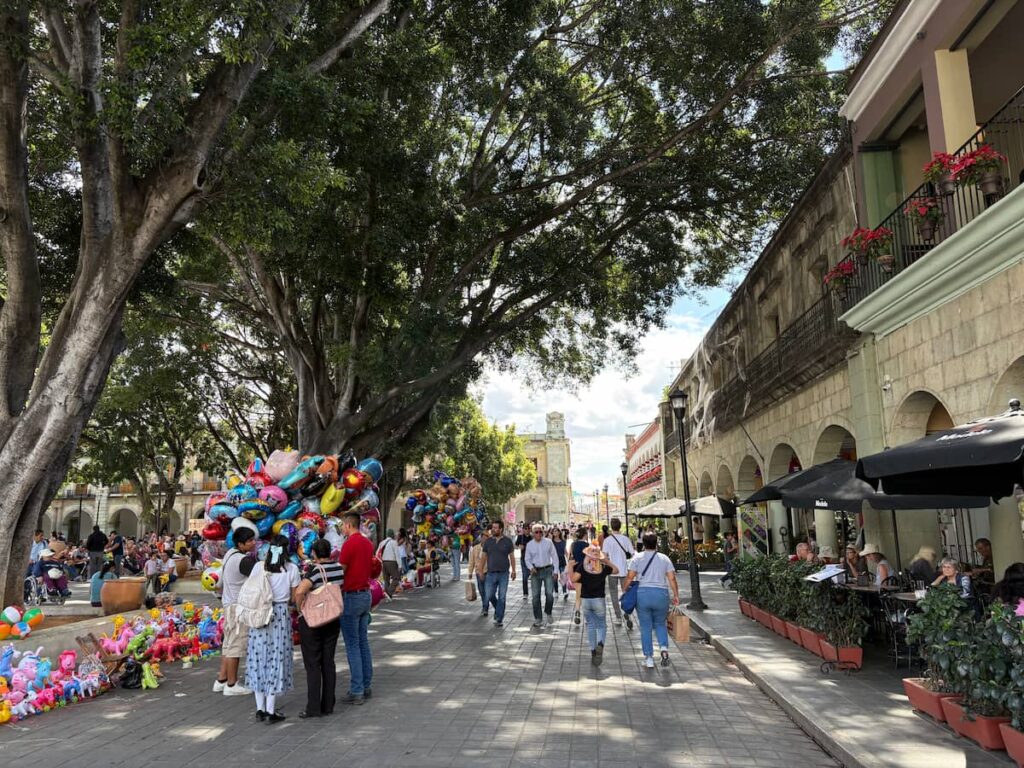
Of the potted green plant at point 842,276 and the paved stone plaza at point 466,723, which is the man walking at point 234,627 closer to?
the paved stone plaza at point 466,723

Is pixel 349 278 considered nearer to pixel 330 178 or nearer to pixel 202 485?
pixel 330 178

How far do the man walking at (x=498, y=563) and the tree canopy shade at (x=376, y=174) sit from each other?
4091 mm

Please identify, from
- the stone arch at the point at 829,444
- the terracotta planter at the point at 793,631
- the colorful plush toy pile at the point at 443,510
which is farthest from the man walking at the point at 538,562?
the colorful plush toy pile at the point at 443,510

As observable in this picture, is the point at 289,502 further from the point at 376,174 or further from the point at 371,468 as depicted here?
the point at 376,174

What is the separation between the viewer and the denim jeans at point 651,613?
8.52m

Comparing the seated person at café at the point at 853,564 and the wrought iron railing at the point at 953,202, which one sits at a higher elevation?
the wrought iron railing at the point at 953,202

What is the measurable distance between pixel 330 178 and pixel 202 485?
175ft

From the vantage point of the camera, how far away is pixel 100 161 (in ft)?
29.3

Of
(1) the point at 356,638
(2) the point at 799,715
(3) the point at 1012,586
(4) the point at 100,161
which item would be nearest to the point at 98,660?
(1) the point at 356,638

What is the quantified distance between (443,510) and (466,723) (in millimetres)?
15440

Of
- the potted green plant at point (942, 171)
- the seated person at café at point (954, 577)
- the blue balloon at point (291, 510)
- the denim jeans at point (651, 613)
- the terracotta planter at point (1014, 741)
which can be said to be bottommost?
the terracotta planter at point (1014, 741)

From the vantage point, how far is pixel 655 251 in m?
16.8

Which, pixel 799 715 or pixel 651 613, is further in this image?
pixel 651 613

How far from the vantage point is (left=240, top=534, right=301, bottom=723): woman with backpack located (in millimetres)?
6602
